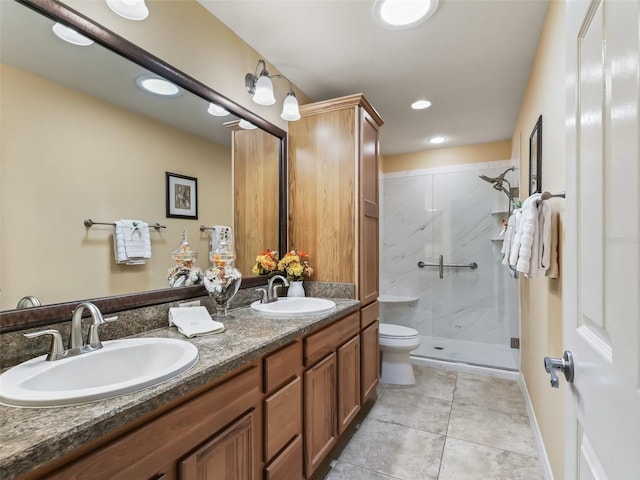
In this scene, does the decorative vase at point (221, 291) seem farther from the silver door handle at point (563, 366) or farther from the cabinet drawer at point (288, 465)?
the silver door handle at point (563, 366)

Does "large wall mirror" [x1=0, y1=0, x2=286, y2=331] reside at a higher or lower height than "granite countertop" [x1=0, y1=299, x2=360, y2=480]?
higher

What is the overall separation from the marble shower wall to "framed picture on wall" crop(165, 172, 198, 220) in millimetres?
2932

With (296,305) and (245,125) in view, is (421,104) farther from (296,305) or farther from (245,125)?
(296,305)

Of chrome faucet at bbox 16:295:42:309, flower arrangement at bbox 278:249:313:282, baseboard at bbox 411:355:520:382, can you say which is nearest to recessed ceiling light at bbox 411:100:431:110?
flower arrangement at bbox 278:249:313:282

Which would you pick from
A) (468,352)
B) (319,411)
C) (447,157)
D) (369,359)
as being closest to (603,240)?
(319,411)

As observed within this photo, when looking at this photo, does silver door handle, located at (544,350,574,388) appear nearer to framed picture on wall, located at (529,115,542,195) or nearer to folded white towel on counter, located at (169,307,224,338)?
folded white towel on counter, located at (169,307,224,338)

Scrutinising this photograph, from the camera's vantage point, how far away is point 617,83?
0.50 metres

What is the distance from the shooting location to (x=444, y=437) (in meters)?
1.99

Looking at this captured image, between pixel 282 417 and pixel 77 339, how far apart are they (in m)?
0.78

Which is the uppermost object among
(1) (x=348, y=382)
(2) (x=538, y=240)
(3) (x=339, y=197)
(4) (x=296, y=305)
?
(3) (x=339, y=197)

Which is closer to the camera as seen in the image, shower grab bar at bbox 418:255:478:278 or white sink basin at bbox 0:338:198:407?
white sink basin at bbox 0:338:198:407

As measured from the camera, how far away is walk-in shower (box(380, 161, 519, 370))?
Result: 11.5 feet

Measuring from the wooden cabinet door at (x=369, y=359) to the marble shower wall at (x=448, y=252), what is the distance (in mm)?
1598

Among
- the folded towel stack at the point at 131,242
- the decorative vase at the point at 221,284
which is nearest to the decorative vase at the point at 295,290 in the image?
the decorative vase at the point at 221,284
